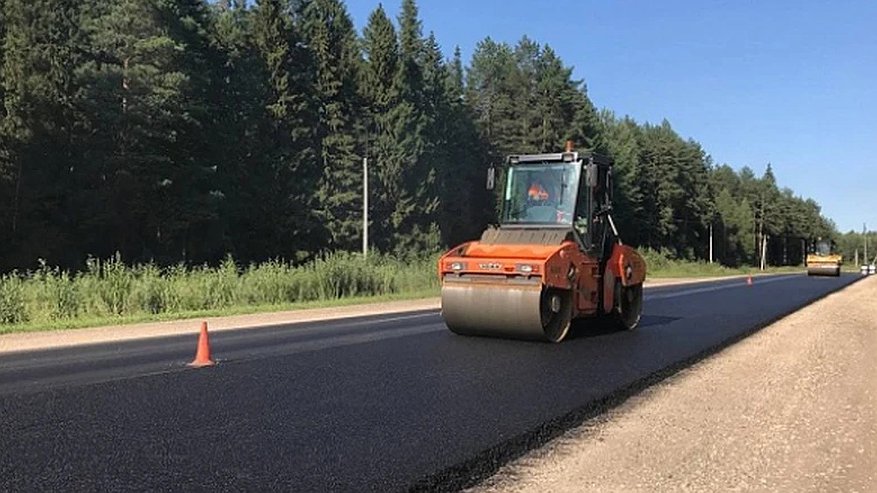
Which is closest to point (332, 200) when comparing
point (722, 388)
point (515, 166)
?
point (515, 166)

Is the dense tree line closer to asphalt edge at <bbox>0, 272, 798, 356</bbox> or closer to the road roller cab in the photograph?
asphalt edge at <bbox>0, 272, 798, 356</bbox>

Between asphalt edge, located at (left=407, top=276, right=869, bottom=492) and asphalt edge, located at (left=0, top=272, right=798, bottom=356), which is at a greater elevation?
asphalt edge, located at (left=407, top=276, right=869, bottom=492)

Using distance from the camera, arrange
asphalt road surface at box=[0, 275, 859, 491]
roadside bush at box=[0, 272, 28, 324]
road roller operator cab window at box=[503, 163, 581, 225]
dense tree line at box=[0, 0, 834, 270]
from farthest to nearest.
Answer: dense tree line at box=[0, 0, 834, 270] < roadside bush at box=[0, 272, 28, 324] < road roller operator cab window at box=[503, 163, 581, 225] < asphalt road surface at box=[0, 275, 859, 491]

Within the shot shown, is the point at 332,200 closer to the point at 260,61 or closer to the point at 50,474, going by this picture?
the point at 260,61

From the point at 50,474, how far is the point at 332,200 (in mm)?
45979

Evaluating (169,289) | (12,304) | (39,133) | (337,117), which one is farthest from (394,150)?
(12,304)

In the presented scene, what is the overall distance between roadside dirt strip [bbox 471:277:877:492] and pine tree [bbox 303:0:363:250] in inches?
1634

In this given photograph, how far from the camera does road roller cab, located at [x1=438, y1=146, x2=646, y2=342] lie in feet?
37.4

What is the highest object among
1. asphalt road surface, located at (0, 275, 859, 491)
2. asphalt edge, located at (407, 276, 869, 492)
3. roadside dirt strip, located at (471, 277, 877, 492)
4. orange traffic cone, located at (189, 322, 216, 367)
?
orange traffic cone, located at (189, 322, 216, 367)

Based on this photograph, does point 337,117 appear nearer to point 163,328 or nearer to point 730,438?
point 163,328

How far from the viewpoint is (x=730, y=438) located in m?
6.38

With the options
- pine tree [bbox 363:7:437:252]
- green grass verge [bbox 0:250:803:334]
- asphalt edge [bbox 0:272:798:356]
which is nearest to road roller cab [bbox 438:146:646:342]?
asphalt edge [bbox 0:272:798:356]

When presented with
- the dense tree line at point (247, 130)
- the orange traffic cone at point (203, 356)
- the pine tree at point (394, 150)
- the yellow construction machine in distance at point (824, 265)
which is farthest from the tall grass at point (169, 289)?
the yellow construction machine in distance at point (824, 265)

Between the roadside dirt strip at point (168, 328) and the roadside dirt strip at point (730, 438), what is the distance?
9637 millimetres
